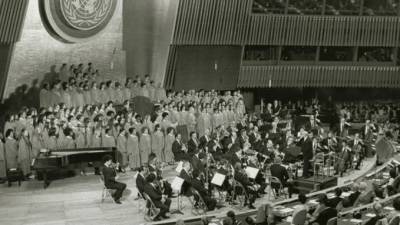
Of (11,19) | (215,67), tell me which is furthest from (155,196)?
(215,67)

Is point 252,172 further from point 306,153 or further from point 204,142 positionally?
point 204,142

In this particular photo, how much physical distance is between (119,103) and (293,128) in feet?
17.2

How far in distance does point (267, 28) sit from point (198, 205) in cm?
1095

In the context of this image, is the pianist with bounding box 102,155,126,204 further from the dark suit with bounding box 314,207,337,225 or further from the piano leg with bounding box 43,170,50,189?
the dark suit with bounding box 314,207,337,225

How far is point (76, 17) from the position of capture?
59.1ft

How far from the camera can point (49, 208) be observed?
11.8 metres

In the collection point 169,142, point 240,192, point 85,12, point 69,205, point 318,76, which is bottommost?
point 69,205

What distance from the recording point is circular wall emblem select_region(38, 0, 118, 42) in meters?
17.6

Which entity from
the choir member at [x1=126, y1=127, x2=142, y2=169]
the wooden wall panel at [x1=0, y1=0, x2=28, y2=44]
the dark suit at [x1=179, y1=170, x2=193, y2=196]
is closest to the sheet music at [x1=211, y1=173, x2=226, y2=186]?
the dark suit at [x1=179, y1=170, x2=193, y2=196]

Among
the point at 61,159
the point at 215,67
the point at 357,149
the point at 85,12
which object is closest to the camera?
the point at 61,159

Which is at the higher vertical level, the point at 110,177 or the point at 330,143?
the point at 330,143

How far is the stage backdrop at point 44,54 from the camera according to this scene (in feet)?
57.6

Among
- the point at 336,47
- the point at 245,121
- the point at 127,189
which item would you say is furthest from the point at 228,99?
the point at 127,189

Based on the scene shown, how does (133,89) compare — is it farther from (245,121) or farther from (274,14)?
(274,14)
